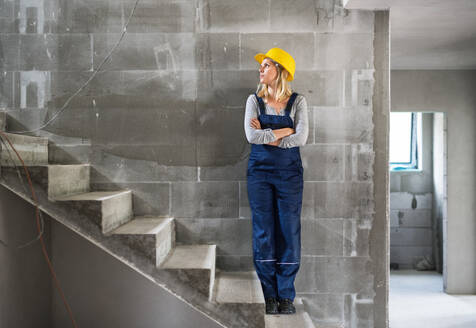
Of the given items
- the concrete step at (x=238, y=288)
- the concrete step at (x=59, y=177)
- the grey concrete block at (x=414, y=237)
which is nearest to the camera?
the concrete step at (x=59, y=177)

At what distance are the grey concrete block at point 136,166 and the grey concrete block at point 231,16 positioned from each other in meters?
0.98

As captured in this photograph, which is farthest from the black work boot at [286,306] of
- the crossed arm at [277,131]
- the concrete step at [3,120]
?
the concrete step at [3,120]

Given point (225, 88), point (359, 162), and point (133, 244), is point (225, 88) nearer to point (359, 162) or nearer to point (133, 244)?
point (359, 162)

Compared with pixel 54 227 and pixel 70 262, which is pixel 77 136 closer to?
pixel 54 227

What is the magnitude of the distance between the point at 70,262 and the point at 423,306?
11.8ft

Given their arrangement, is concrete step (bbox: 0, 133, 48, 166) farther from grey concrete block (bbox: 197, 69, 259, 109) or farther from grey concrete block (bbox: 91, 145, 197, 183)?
grey concrete block (bbox: 197, 69, 259, 109)

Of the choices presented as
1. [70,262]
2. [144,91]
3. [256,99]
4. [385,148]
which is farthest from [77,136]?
[385,148]

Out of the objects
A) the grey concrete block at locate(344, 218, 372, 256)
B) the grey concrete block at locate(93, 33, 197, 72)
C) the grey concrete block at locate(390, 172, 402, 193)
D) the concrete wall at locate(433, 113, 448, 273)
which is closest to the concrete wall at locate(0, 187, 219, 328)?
the grey concrete block at locate(344, 218, 372, 256)

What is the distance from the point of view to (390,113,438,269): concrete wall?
6.01m

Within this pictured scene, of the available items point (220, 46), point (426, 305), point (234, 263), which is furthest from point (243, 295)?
point (426, 305)

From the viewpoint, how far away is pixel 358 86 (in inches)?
119

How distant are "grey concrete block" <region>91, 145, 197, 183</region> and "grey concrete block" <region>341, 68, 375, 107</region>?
1298mm

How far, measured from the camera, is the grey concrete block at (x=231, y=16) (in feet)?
9.89

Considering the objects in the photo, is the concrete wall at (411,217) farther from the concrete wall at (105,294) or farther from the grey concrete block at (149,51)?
the grey concrete block at (149,51)
